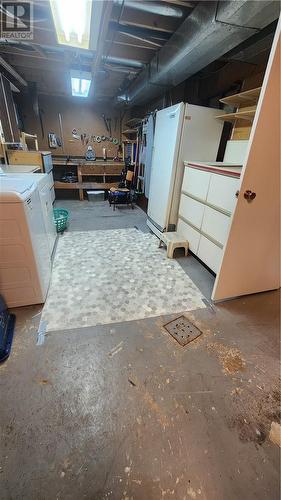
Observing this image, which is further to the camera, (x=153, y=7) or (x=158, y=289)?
(x=158, y=289)

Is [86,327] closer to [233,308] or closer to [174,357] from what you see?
[174,357]

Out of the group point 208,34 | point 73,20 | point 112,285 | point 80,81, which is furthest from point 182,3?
point 112,285

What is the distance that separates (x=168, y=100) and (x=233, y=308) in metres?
3.53

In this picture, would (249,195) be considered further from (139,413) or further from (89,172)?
(89,172)

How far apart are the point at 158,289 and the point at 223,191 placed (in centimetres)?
118

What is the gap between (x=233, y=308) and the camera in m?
1.95

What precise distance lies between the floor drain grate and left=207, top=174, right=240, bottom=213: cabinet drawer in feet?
3.66

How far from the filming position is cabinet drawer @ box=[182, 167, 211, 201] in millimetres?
2335

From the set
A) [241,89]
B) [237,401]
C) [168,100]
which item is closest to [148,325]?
[237,401]

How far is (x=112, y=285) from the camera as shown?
2.16 metres

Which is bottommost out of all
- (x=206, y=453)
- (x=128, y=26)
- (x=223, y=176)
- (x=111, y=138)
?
(x=206, y=453)

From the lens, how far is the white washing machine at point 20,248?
144 centimetres

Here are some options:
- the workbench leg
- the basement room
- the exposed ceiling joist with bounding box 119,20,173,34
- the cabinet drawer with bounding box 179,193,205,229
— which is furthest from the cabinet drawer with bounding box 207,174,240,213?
the workbench leg

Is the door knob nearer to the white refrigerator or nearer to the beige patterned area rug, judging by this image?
the beige patterned area rug
